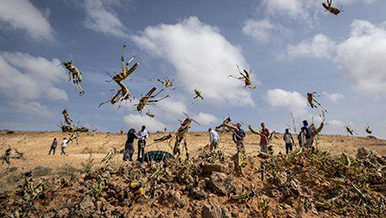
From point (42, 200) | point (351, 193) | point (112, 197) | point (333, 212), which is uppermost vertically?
point (351, 193)

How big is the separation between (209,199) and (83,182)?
2.22m

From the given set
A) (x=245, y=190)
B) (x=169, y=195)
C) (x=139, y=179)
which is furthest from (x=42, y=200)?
(x=245, y=190)

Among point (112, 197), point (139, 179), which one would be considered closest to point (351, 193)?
point (139, 179)

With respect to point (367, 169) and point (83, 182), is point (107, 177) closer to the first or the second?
point (83, 182)

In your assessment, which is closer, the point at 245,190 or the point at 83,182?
the point at 245,190

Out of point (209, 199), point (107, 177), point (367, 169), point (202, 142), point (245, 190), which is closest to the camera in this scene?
point (209, 199)

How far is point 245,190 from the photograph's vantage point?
3.86 metres

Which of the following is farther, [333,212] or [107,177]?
[107,177]

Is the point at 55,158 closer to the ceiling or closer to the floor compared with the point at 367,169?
closer to the floor

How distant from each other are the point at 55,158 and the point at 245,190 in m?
12.3

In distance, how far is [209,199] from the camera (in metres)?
3.58

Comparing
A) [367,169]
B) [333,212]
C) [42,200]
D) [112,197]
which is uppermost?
[367,169]

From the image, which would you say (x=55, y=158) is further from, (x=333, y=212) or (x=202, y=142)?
(x=202, y=142)

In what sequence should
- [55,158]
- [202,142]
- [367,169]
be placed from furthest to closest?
1. [202,142]
2. [55,158]
3. [367,169]
